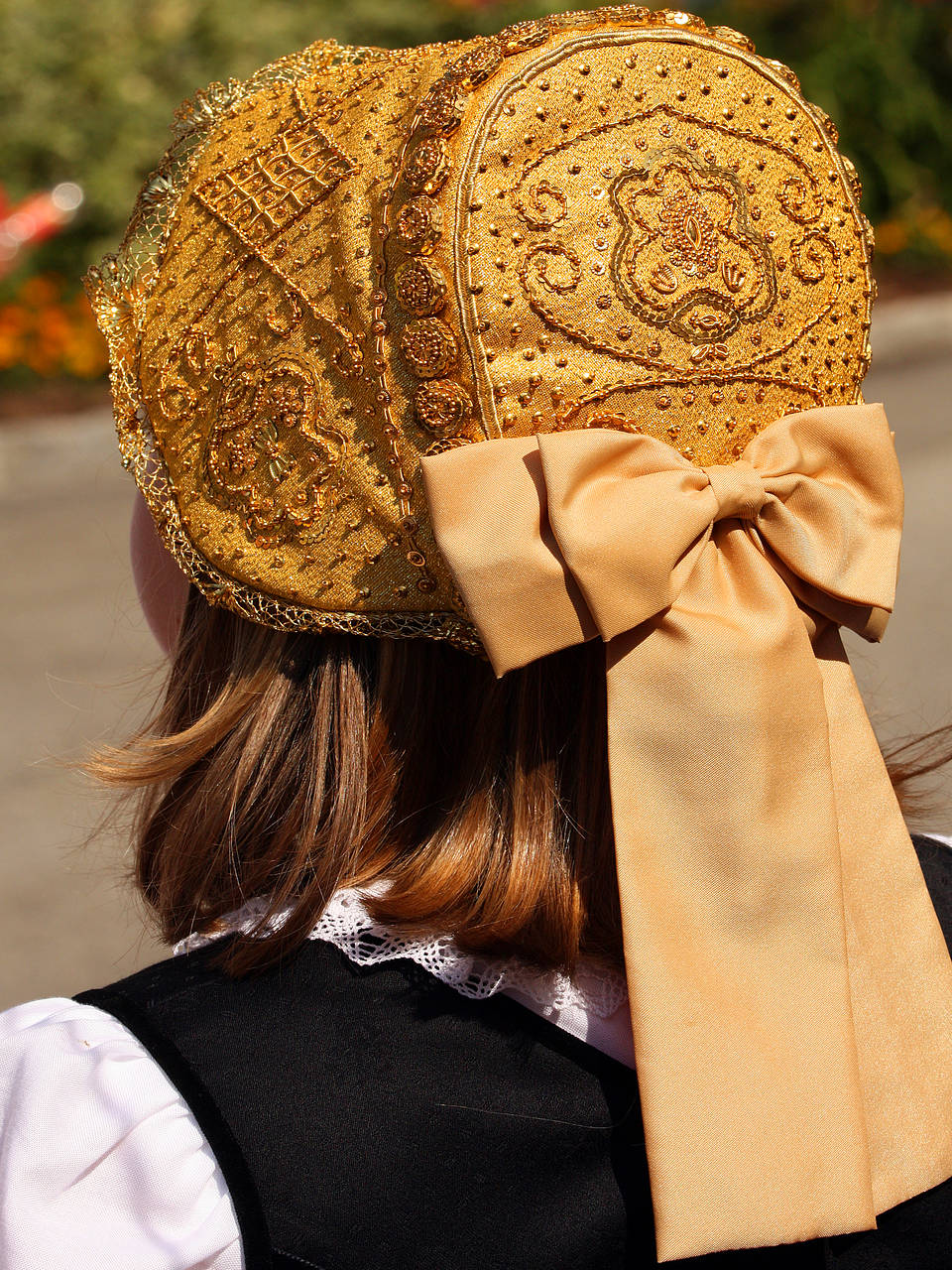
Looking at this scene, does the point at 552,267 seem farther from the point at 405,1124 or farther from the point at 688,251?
the point at 405,1124

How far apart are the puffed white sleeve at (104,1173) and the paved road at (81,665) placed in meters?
0.74

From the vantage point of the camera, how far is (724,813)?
1.24 meters

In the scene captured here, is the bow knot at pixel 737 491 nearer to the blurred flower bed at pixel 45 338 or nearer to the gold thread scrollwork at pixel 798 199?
the gold thread scrollwork at pixel 798 199

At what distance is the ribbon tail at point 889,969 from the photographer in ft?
4.22

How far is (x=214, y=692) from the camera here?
153 cm

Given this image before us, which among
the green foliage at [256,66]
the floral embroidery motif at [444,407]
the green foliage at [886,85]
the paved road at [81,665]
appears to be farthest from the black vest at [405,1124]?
the green foliage at [886,85]

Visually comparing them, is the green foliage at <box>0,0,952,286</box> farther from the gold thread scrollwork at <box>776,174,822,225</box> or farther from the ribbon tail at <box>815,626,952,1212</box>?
the ribbon tail at <box>815,626,952,1212</box>

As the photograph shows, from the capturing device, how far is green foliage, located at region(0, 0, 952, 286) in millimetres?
9023

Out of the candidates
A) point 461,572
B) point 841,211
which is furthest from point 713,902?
point 841,211

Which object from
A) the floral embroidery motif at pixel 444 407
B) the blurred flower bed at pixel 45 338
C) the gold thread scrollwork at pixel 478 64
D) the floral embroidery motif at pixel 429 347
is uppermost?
the blurred flower bed at pixel 45 338

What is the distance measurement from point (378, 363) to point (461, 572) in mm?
270

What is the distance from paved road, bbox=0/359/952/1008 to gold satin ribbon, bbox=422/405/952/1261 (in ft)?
2.62

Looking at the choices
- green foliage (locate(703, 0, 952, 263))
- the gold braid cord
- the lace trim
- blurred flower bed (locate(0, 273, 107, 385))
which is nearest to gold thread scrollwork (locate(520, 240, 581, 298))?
the gold braid cord

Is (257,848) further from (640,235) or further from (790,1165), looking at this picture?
(640,235)
